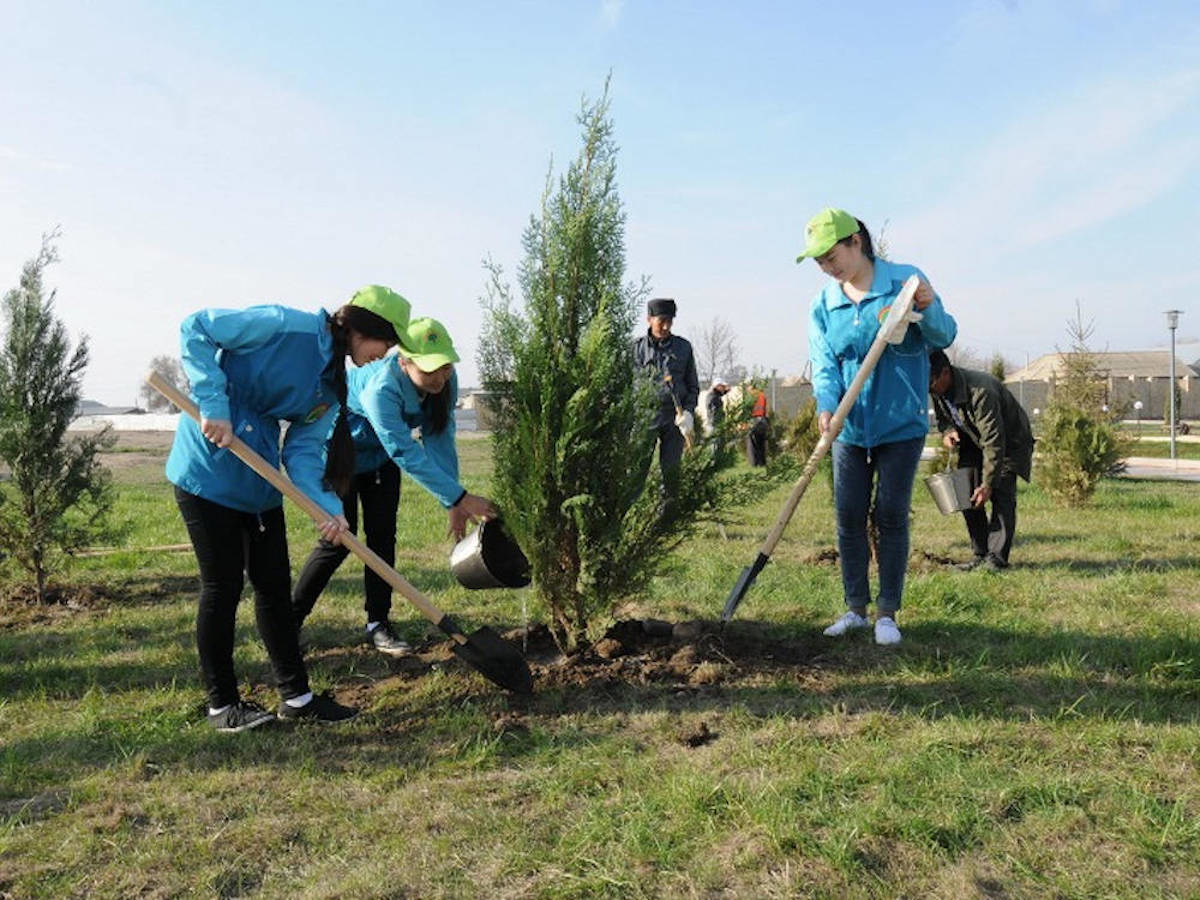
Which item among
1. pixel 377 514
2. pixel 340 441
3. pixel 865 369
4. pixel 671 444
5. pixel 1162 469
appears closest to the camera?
pixel 340 441

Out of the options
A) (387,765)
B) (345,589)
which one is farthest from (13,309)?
(387,765)

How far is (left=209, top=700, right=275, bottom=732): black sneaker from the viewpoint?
3.48m

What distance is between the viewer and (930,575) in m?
5.91

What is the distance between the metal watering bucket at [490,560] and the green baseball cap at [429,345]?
2.63 feet

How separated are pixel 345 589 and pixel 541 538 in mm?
2555

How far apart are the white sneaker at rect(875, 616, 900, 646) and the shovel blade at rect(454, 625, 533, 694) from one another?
171 centimetres

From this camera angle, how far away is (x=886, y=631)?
4.30 m

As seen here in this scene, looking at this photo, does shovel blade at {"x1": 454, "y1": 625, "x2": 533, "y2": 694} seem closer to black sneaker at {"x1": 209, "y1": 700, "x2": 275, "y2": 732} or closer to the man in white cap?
black sneaker at {"x1": 209, "y1": 700, "x2": 275, "y2": 732}

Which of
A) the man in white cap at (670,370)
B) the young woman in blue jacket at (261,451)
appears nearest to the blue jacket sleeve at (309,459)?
the young woman in blue jacket at (261,451)

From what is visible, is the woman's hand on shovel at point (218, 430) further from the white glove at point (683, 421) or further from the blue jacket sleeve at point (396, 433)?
the white glove at point (683, 421)

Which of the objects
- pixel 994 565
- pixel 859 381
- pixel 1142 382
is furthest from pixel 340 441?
pixel 1142 382

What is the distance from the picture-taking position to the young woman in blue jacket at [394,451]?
395 centimetres

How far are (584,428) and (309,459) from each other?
45.4 inches

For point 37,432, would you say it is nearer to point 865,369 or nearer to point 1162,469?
point 865,369
